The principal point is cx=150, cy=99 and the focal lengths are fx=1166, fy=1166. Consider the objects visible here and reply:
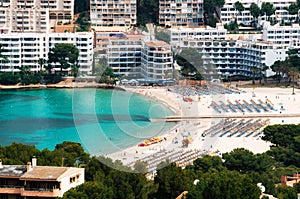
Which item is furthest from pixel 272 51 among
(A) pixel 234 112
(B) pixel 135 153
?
(B) pixel 135 153

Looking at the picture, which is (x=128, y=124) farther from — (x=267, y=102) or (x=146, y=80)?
(x=146, y=80)

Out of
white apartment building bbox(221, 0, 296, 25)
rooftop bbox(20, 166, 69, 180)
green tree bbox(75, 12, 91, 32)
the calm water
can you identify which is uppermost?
white apartment building bbox(221, 0, 296, 25)

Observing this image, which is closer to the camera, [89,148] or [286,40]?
[89,148]

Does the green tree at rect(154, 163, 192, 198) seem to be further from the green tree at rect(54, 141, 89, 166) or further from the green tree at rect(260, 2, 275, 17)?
the green tree at rect(260, 2, 275, 17)

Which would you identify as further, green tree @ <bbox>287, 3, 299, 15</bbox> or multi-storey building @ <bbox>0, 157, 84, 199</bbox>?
green tree @ <bbox>287, 3, 299, 15</bbox>

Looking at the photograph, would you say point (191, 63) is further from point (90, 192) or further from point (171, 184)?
point (90, 192)

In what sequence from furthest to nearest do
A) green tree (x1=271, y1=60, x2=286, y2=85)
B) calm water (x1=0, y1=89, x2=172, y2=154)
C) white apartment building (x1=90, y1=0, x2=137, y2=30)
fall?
white apartment building (x1=90, y1=0, x2=137, y2=30)
green tree (x1=271, y1=60, x2=286, y2=85)
calm water (x1=0, y1=89, x2=172, y2=154)

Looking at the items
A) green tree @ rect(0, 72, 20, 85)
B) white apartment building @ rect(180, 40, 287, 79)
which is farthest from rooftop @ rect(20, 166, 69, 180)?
white apartment building @ rect(180, 40, 287, 79)
